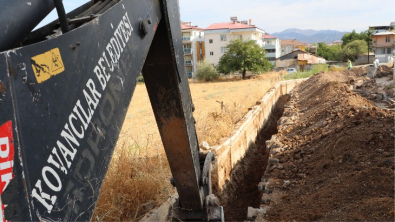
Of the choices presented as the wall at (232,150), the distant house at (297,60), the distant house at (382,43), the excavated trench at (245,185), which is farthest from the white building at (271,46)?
the excavated trench at (245,185)

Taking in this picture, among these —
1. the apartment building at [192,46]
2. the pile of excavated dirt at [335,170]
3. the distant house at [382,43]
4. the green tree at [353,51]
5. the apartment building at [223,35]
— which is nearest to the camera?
the pile of excavated dirt at [335,170]

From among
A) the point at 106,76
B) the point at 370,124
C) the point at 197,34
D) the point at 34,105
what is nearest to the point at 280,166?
the point at 370,124

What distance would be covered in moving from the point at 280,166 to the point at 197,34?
61807 millimetres

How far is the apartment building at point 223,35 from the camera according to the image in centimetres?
5944

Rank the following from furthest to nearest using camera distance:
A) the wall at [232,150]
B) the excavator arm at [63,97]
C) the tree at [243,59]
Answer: the tree at [243,59]
the wall at [232,150]
the excavator arm at [63,97]

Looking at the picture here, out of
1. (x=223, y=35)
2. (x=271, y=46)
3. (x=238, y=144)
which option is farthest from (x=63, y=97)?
(x=271, y=46)

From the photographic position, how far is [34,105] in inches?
43.2

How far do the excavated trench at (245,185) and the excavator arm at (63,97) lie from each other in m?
4.66

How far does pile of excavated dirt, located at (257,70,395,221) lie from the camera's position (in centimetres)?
399

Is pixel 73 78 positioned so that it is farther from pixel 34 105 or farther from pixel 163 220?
pixel 163 220

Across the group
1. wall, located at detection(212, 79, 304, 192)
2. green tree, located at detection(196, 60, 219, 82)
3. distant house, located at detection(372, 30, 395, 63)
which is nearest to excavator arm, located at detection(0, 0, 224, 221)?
wall, located at detection(212, 79, 304, 192)

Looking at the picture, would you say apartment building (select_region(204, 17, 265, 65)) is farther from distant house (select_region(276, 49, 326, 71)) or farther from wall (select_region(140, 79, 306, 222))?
wall (select_region(140, 79, 306, 222))

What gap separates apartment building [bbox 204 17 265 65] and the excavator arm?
5837 centimetres

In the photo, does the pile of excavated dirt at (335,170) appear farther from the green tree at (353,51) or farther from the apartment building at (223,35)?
the green tree at (353,51)
